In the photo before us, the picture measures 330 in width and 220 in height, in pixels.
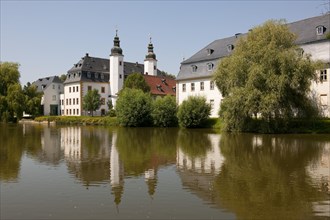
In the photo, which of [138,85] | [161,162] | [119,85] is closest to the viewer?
[161,162]

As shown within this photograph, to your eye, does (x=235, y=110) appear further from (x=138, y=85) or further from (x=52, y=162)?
(x=138, y=85)

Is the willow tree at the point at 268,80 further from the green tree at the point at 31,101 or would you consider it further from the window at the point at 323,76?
the green tree at the point at 31,101

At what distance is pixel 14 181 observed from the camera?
12.3 metres

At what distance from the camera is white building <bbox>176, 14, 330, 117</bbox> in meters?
42.7

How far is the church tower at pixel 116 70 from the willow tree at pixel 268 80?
49712mm

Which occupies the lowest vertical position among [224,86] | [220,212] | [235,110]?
[220,212]

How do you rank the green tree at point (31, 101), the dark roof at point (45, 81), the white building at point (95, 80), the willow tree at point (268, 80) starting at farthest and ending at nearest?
the dark roof at point (45, 81), the white building at point (95, 80), the green tree at point (31, 101), the willow tree at point (268, 80)

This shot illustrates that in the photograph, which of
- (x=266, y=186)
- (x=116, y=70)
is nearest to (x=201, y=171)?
(x=266, y=186)

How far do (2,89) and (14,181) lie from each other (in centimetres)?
6357

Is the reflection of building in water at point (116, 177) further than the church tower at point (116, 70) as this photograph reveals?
No

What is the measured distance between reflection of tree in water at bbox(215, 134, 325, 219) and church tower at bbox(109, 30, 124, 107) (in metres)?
67.7

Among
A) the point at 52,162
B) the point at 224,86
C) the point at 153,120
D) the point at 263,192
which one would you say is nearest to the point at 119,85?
the point at 153,120

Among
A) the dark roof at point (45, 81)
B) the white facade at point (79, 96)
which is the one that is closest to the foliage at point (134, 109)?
the white facade at point (79, 96)

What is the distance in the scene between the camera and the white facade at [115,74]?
8381 cm
